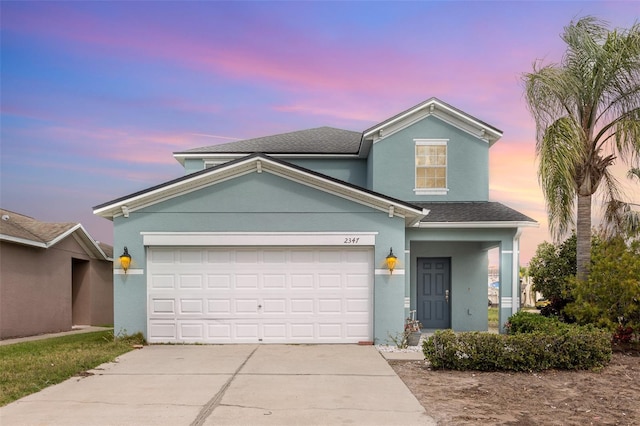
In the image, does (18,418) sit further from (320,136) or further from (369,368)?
(320,136)

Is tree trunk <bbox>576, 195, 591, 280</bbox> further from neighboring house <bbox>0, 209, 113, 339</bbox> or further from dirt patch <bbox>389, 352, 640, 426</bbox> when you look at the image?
neighboring house <bbox>0, 209, 113, 339</bbox>

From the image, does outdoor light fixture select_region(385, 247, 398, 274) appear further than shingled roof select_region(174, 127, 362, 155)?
No

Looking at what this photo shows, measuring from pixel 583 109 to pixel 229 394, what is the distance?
11.1m

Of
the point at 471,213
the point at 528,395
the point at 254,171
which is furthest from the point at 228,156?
the point at 528,395

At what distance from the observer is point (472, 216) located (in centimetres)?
1585

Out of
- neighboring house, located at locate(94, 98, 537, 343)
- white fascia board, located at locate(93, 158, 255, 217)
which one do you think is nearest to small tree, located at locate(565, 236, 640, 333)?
neighboring house, located at locate(94, 98, 537, 343)

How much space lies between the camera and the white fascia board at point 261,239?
44.5 ft

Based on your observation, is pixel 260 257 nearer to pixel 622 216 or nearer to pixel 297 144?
pixel 297 144

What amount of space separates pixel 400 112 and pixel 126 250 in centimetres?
929

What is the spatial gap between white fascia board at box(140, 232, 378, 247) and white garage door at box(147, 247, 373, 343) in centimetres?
24

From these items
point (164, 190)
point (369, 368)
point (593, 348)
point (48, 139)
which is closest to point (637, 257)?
point (593, 348)

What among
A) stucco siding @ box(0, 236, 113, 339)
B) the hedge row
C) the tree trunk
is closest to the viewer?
the hedge row

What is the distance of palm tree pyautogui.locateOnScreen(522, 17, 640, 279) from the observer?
13.2 meters

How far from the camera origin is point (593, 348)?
34.1ft
